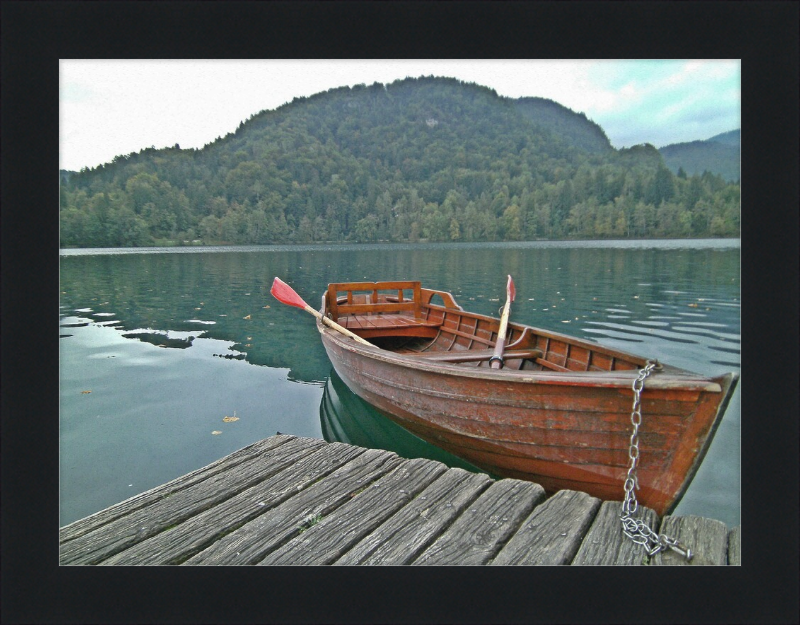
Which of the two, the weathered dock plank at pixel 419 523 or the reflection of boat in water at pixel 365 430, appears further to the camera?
the reflection of boat in water at pixel 365 430

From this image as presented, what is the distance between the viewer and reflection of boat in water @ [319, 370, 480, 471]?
5988 millimetres

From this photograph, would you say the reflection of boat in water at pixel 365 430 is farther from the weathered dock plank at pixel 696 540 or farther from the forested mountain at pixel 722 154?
the forested mountain at pixel 722 154

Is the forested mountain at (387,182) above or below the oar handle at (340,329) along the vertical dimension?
above

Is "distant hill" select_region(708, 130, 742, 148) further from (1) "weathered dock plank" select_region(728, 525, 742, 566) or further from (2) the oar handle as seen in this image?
(2) the oar handle

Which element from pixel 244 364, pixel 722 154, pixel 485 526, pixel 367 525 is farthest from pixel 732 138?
pixel 244 364

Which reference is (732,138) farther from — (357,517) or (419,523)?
(357,517)

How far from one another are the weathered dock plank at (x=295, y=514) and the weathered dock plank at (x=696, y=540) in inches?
68.9

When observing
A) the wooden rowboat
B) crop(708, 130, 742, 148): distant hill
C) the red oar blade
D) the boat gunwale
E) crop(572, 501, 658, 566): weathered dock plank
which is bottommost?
crop(572, 501, 658, 566): weathered dock plank

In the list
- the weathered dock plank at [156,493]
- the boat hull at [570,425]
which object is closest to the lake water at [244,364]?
the boat hull at [570,425]

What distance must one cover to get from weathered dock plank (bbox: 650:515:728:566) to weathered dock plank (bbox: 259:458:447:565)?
141 cm

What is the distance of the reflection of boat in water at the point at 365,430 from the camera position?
5.99 meters

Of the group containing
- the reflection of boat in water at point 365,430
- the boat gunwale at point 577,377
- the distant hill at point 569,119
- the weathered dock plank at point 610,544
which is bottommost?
the reflection of boat in water at point 365,430

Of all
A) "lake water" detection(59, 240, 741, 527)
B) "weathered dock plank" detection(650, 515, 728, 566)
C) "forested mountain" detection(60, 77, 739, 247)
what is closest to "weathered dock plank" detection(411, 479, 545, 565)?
"weathered dock plank" detection(650, 515, 728, 566)

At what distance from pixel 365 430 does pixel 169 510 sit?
4.18m
